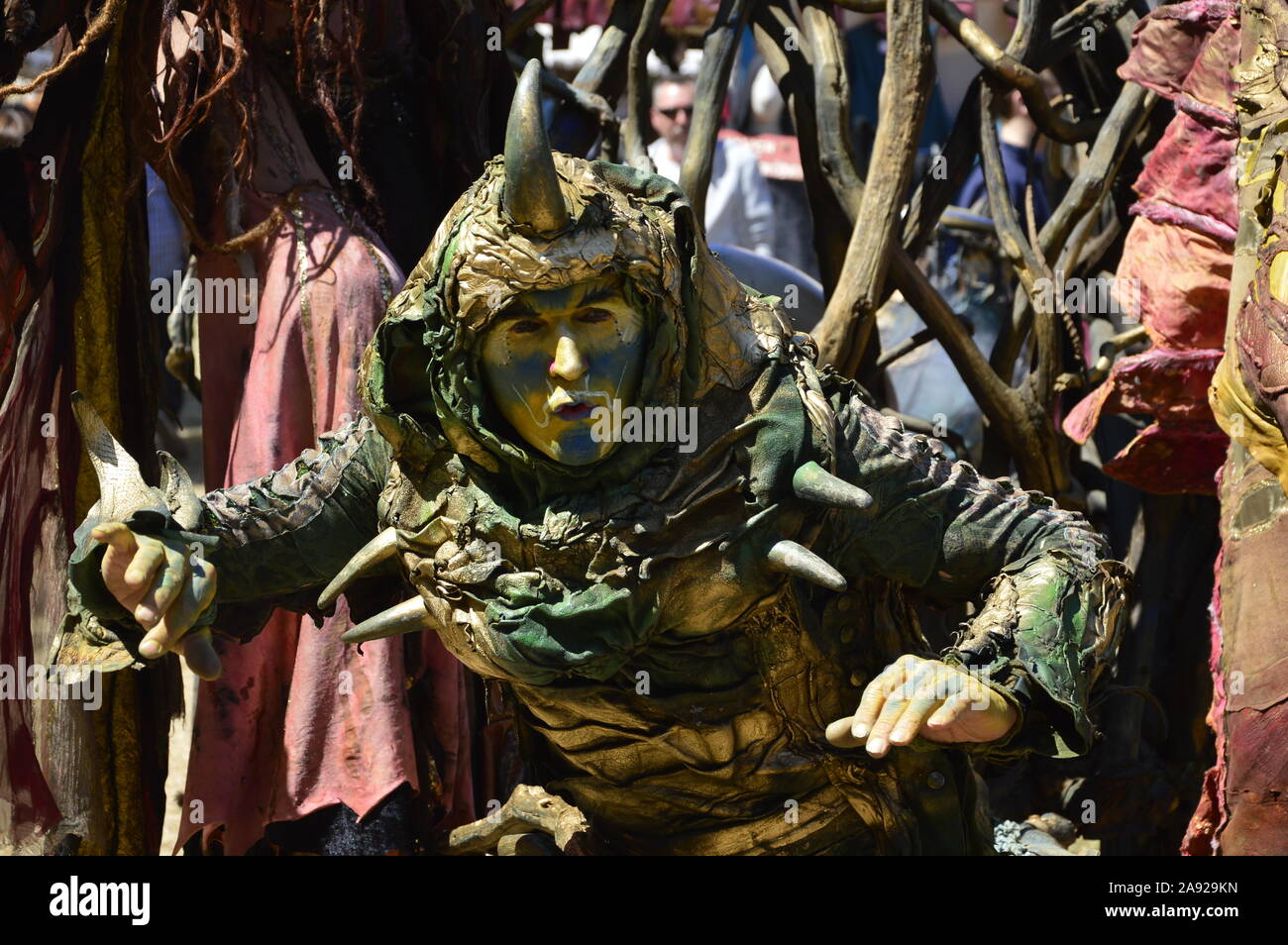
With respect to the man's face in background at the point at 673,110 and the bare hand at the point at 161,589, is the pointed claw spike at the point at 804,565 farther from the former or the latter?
the man's face in background at the point at 673,110

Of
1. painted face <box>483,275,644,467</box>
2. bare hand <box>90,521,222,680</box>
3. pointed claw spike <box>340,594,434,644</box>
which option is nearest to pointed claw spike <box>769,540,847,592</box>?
painted face <box>483,275,644,467</box>

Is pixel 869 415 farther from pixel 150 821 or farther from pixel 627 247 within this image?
pixel 150 821

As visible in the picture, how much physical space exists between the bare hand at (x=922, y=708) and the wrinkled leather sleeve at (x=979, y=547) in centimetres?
13

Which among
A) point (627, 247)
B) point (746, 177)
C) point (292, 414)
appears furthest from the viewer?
point (746, 177)

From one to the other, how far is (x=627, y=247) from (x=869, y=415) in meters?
0.39

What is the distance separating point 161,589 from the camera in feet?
8.03

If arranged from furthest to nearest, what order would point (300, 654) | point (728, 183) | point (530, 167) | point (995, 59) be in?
point (728, 183)
point (995, 59)
point (300, 654)
point (530, 167)

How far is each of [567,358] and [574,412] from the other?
0.06m

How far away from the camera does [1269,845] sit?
112 inches

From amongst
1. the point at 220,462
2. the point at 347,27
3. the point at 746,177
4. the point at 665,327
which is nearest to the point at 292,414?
the point at 220,462

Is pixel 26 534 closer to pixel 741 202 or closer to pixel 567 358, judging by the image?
pixel 567 358

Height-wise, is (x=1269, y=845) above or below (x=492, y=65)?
below

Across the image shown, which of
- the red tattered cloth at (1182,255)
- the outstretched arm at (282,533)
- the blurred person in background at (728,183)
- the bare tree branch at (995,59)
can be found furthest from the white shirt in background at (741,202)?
the outstretched arm at (282,533)

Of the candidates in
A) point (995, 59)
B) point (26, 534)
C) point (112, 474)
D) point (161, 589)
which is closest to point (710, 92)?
point (995, 59)
